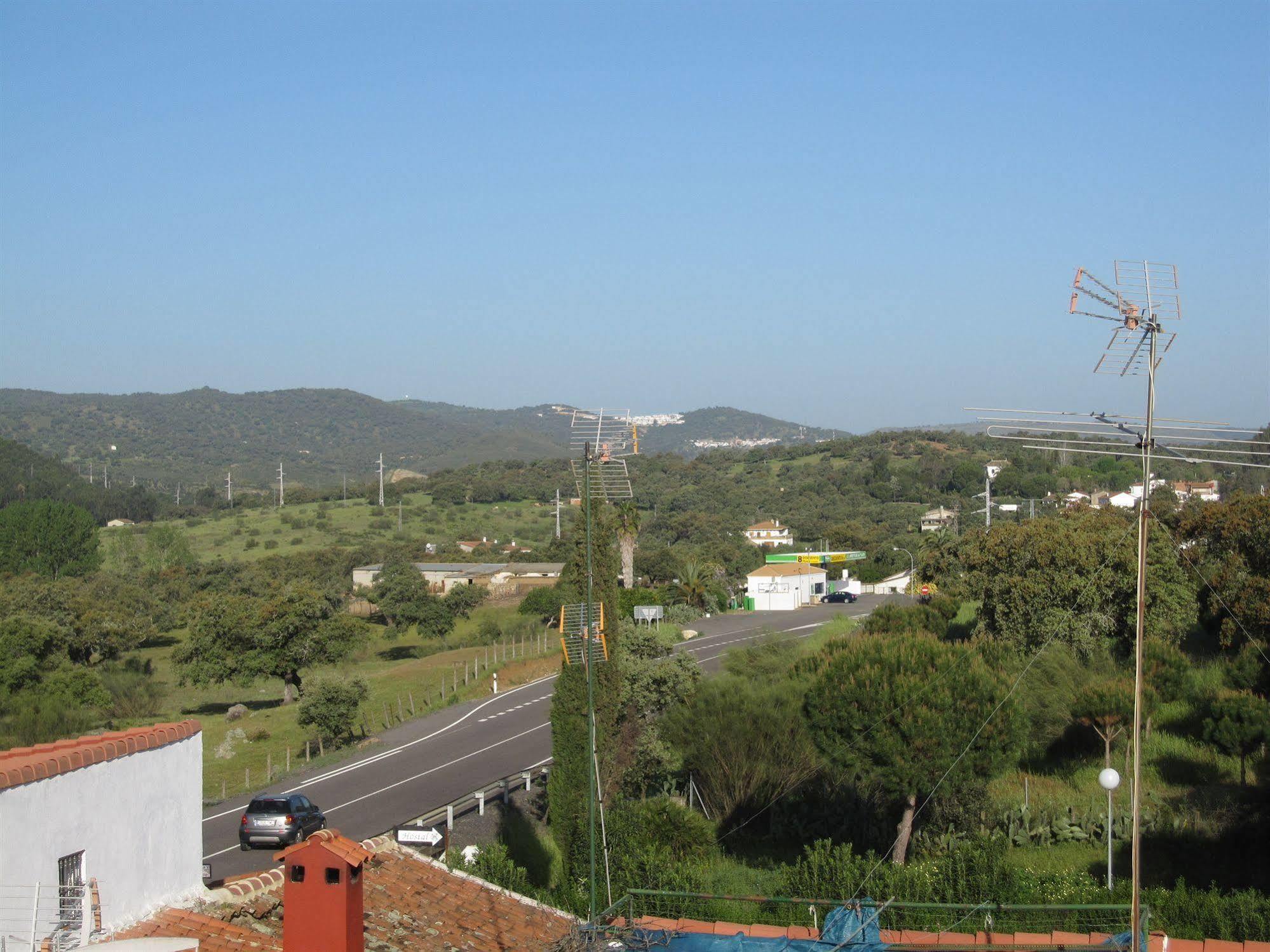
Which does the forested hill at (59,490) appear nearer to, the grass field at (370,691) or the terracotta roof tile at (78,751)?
the grass field at (370,691)

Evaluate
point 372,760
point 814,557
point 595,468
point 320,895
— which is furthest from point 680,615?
point 320,895

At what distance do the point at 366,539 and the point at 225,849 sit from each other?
8272cm

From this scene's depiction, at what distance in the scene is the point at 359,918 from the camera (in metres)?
7.86

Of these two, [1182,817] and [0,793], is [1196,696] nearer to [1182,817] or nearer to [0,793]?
[1182,817]

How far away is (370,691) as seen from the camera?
1586 inches

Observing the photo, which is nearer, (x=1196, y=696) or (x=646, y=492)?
(x=1196, y=696)

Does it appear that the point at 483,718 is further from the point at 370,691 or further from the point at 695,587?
the point at 695,587

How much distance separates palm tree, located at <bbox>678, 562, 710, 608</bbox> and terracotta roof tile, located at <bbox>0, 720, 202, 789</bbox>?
50.2 metres

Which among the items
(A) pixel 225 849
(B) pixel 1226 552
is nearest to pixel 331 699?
(A) pixel 225 849

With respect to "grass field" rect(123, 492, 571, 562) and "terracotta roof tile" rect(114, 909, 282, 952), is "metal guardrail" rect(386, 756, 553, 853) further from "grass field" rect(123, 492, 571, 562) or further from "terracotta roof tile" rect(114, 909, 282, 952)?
"grass field" rect(123, 492, 571, 562)

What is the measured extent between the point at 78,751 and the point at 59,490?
130 metres

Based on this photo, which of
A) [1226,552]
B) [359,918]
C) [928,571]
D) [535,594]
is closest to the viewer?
[359,918]

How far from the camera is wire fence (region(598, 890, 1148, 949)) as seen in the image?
10.1m

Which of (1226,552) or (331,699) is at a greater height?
(1226,552)
